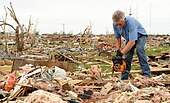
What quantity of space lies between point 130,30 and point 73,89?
2.07 m

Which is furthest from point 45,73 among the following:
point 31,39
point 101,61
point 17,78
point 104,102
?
point 31,39

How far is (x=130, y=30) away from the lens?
8.37 meters

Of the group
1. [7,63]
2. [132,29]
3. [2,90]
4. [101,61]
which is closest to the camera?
[2,90]

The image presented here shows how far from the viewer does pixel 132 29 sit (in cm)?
836

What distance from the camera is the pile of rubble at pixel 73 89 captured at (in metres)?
5.84

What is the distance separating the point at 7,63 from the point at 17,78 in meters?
4.91

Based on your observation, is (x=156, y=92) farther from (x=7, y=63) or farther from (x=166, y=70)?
(x=7, y=63)

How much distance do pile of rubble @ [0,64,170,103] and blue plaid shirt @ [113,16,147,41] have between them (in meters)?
0.98

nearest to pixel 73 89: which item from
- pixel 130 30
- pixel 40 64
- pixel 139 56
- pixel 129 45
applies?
pixel 129 45

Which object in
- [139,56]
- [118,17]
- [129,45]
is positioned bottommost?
[139,56]

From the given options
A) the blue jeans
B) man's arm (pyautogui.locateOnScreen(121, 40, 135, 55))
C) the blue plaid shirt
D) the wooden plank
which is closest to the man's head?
the blue plaid shirt

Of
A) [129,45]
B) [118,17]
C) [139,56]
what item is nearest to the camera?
[118,17]

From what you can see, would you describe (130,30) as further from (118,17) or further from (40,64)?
(40,64)

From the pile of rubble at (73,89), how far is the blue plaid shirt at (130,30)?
0.98 meters
